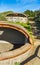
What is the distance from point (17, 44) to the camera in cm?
1733

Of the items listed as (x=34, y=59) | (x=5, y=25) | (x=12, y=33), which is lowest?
(x=34, y=59)

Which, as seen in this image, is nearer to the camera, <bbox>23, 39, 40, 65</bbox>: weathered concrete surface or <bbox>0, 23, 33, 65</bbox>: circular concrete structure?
<bbox>0, 23, 33, 65</bbox>: circular concrete structure

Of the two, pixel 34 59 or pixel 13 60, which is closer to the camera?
pixel 13 60

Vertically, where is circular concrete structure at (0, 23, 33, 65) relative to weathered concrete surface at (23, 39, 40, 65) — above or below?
above

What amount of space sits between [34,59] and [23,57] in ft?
2.90

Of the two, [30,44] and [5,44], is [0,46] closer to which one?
[5,44]

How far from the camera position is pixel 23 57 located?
512 inches

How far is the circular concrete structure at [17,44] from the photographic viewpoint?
1171cm

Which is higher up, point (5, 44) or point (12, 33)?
point (12, 33)

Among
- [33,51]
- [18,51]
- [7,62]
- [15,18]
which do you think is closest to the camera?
[7,62]

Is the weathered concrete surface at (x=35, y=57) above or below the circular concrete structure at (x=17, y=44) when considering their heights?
below

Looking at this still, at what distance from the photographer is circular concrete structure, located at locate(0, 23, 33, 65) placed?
1171cm

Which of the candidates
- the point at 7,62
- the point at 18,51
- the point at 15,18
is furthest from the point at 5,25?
the point at 15,18

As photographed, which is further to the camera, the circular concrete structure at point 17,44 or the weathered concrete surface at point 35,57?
the weathered concrete surface at point 35,57
